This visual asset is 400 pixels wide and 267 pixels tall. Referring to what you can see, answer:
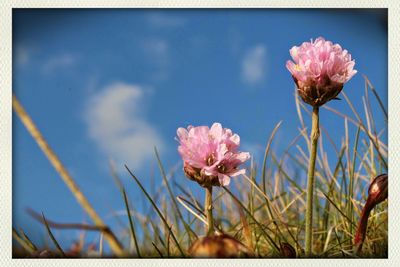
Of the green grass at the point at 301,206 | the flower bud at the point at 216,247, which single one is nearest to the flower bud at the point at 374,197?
the green grass at the point at 301,206

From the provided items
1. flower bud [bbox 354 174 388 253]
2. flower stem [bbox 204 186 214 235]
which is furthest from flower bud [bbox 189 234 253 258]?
flower bud [bbox 354 174 388 253]

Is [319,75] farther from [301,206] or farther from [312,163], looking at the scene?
[301,206]

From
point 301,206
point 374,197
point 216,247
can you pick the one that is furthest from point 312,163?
point 301,206

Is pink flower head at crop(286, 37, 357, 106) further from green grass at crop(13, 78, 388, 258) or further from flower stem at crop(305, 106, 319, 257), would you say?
green grass at crop(13, 78, 388, 258)

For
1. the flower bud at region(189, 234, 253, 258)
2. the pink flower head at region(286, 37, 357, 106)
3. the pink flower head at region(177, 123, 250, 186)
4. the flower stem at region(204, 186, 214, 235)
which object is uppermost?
the pink flower head at region(286, 37, 357, 106)

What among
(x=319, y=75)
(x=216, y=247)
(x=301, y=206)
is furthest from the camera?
(x=301, y=206)

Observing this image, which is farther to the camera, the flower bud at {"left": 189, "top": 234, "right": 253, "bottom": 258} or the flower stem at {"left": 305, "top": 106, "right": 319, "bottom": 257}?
the flower stem at {"left": 305, "top": 106, "right": 319, "bottom": 257}
